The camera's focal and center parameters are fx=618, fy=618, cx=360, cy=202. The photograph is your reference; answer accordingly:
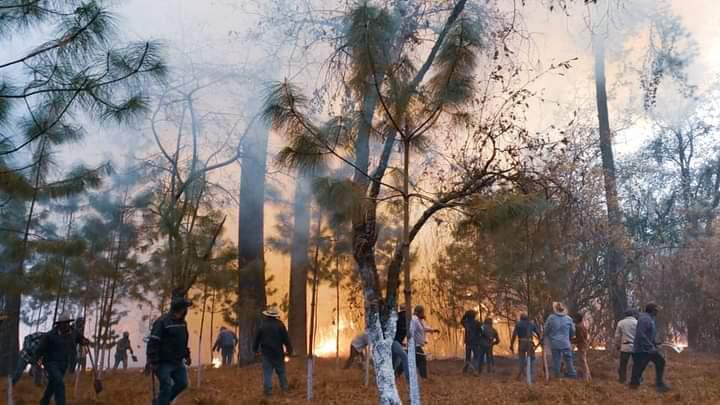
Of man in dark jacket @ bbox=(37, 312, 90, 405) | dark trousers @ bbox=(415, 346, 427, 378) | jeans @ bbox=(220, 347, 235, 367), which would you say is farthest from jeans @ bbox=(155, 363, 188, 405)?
jeans @ bbox=(220, 347, 235, 367)

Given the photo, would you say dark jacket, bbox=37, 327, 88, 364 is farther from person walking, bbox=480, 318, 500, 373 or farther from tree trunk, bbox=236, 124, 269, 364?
person walking, bbox=480, 318, 500, 373

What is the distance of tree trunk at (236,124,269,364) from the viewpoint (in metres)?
13.9

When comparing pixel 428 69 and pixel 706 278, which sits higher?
pixel 428 69

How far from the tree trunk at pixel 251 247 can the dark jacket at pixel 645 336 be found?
7.96 m

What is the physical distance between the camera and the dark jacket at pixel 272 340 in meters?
8.85

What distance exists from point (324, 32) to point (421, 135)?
117 inches

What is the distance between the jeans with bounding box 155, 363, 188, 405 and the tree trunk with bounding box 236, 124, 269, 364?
6880 mm

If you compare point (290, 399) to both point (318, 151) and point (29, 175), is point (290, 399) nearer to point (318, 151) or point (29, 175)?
point (318, 151)

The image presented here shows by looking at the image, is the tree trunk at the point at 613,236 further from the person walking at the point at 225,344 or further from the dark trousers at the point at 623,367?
the person walking at the point at 225,344

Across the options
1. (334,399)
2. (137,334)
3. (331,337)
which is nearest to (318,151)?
(334,399)

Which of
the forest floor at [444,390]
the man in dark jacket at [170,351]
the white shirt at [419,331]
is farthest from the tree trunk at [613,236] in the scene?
the man in dark jacket at [170,351]

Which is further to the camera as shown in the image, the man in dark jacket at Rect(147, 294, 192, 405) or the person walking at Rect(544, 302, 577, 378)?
the person walking at Rect(544, 302, 577, 378)

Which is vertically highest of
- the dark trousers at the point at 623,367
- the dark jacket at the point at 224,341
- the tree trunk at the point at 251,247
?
the tree trunk at the point at 251,247

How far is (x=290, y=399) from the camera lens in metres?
8.21
